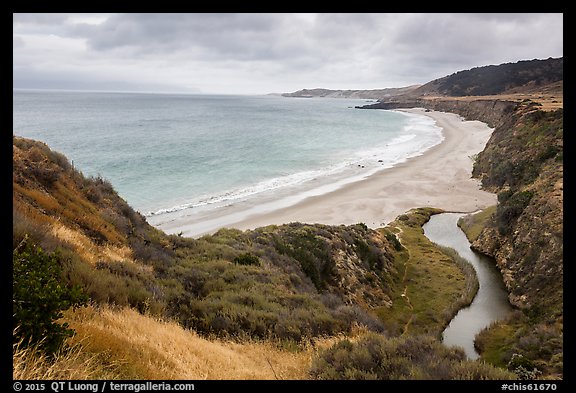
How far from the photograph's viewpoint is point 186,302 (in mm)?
10352

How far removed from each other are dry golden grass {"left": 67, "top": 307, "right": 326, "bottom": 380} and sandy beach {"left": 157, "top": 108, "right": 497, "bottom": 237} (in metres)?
23.9

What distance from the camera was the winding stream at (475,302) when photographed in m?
18.6

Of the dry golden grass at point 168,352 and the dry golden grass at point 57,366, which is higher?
the dry golden grass at point 57,366

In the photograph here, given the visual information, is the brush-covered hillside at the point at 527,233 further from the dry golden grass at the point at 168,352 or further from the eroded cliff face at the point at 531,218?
the dry golden grass at the point at 168,352

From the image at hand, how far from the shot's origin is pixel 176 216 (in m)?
36.0

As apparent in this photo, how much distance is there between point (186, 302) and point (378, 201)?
113 ft

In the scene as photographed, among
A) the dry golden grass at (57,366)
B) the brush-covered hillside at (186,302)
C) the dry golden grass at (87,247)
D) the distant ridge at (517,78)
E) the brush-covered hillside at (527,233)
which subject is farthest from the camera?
the distant ridge at (517,78)

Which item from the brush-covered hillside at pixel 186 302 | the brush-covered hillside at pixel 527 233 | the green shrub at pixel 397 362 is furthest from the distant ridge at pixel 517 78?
the green shrub at pixel 397 362

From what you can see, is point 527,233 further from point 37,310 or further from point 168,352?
point 37,310

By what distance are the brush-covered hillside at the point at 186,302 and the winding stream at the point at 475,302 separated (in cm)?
75
